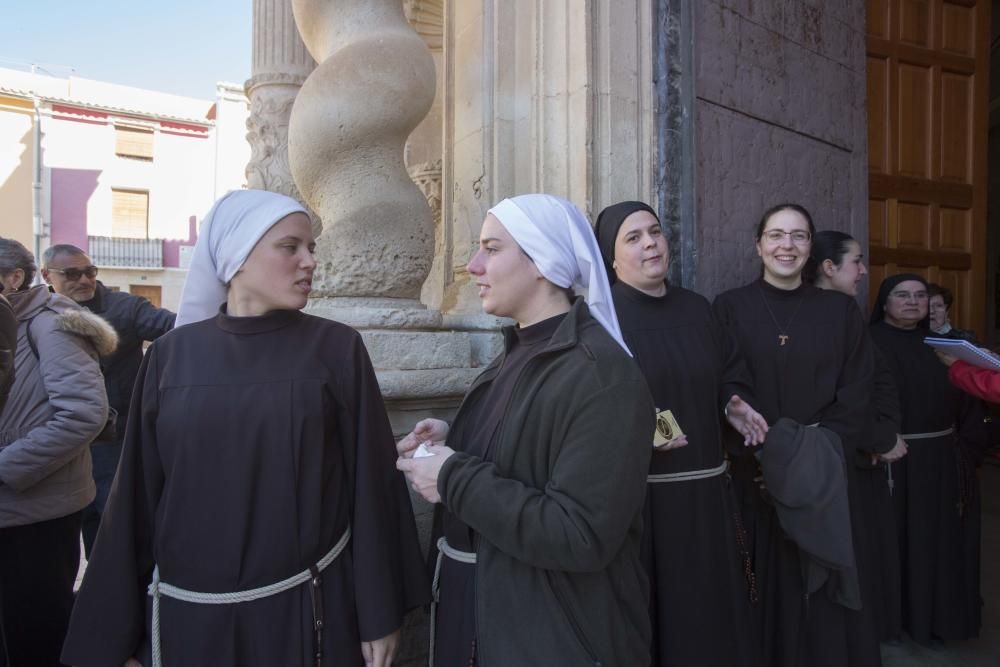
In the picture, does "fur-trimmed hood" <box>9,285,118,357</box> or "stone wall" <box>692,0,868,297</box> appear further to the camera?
"stone wall" <box>692,0,868,297</box>

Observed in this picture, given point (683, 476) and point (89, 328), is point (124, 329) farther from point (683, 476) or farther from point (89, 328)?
point (683, 476)

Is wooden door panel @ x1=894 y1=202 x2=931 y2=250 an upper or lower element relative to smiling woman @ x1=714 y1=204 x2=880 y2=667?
upper

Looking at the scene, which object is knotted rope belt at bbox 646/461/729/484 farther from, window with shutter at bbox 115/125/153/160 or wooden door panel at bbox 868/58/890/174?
window with shutter at bbox 115/125/153/160

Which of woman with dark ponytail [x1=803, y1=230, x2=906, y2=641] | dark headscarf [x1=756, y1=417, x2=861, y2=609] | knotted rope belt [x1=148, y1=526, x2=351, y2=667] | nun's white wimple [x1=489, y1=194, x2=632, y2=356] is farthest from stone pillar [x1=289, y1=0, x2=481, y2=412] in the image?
woman with dark ponytail [x1=803, y1=230, x2=906, y2=641]

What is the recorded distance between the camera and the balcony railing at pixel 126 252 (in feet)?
72.7

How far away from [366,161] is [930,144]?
4040mm

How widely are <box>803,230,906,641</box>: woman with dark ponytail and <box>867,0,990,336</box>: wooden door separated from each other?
4.62 feet

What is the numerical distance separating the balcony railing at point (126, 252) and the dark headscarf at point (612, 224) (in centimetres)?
2319

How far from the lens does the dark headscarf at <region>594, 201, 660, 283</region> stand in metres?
2.58

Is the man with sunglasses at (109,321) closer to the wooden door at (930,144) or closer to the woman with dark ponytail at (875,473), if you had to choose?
the woman with dark ponytail at (875,473)

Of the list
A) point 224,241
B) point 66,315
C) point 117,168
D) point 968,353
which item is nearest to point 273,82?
point 66,315

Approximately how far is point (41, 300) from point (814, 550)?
3085 millimetres

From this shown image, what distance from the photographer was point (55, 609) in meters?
2.71

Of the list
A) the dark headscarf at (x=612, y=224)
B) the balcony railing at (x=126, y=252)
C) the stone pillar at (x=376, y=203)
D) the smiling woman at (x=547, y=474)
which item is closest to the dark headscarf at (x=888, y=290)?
the dark headscarf at (x=612, y=224)
